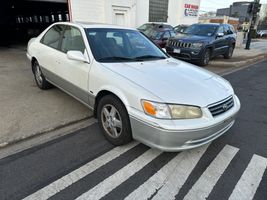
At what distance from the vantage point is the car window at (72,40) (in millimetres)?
3613

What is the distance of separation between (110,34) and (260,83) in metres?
5.58

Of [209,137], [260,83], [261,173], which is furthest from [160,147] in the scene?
[260,83]

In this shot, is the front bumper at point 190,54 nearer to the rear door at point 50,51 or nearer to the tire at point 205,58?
the tire at point 205,58

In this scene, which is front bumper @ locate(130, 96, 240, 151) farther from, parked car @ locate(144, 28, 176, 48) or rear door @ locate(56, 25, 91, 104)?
parked car @ locate(144, 28, 176, 48)

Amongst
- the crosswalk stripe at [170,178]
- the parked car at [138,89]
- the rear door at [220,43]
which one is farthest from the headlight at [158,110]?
the rear door at [220,43]

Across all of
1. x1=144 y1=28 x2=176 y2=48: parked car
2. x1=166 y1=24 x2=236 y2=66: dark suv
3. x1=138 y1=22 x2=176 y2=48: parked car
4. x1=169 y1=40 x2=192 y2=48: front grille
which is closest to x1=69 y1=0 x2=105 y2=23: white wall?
x1=138 y1=22 x2=176 y2=48: parked car

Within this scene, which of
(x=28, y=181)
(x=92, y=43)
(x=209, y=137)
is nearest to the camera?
(x=28, y=181)

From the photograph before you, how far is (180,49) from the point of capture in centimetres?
881

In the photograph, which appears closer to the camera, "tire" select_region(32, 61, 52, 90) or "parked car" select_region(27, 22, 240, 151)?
"parked car" select_region(27, 22, 240, 151)

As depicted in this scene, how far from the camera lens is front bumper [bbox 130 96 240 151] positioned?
239 cm

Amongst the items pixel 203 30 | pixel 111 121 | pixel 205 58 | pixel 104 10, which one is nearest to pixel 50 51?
pixel 111 121

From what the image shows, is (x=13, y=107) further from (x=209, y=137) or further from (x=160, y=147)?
(x=209, y=137)

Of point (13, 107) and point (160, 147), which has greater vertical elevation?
point (160, 147)

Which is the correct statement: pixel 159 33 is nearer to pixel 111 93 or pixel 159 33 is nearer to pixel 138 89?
pixel 111 93
